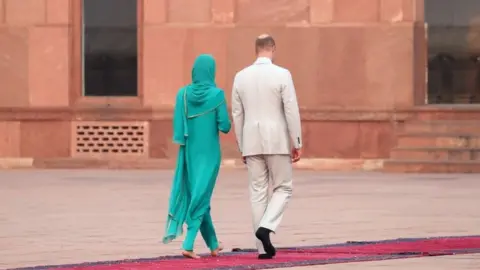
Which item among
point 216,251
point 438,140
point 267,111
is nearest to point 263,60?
point 267,111

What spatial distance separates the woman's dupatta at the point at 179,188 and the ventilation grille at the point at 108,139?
1337 centimetres

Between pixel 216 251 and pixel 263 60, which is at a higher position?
pixel 263 60

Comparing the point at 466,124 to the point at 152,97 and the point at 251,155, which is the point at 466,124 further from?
the point at 251,155

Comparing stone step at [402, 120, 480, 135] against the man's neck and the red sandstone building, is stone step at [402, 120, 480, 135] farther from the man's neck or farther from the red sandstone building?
the man's neck

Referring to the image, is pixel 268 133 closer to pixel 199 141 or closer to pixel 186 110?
pixel 199 141

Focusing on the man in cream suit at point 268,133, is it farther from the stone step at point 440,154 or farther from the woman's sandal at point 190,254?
the stone step at point 440,154

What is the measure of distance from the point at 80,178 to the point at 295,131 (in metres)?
11.7

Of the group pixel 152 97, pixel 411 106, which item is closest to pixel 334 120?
pixel 411 106

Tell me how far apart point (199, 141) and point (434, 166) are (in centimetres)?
1212

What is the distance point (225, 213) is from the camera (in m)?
17.3

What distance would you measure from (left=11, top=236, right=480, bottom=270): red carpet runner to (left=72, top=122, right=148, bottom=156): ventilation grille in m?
12.8

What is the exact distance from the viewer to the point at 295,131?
40.8 feet

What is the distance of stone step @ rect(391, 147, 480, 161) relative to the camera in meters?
24.4

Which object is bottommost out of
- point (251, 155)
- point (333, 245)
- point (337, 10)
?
point (333, 245)
